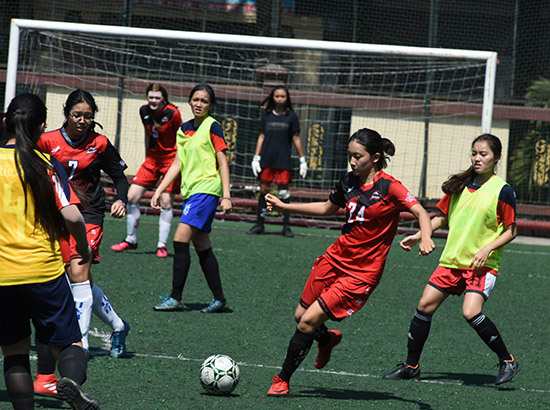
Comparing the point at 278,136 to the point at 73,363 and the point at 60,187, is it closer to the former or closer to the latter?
the point at 60,187

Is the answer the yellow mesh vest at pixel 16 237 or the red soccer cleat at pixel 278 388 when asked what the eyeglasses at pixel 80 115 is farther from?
the red soccer cleat at pixel 278 388

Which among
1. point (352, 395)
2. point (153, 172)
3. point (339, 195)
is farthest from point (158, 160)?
point (352, 395)

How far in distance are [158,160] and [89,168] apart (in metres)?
4.30

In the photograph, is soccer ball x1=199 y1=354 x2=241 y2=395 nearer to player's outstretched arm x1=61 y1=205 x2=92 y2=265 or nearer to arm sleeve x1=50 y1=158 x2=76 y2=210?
player's outstretched arm x1=61 y1=205 x2=92 y2=265

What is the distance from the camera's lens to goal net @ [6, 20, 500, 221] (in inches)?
508

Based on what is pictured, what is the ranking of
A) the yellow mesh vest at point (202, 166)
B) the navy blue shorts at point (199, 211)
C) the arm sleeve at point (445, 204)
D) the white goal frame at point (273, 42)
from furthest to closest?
the white goal frame at point (273, 42), the yellow mesh vest at point (202, 166), the navy blue shorts at point (199, 211), the arm sleeve at point (445, 204)

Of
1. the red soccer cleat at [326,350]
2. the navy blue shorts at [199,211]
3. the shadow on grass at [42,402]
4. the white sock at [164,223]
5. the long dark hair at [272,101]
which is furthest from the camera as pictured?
the long dark hair at [272,101]

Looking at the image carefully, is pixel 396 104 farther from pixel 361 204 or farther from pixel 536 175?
pixel 361 204

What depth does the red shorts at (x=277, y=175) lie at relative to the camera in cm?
1159

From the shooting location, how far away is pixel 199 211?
6949 mm

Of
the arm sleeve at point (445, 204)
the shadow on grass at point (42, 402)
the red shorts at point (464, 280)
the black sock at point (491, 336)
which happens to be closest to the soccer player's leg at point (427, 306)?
the red shorts at point (464, 280)

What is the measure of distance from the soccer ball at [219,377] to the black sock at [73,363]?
44.7 inches

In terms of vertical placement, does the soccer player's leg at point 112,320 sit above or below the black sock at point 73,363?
below

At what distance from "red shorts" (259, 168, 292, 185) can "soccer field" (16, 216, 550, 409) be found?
5.02 feet
